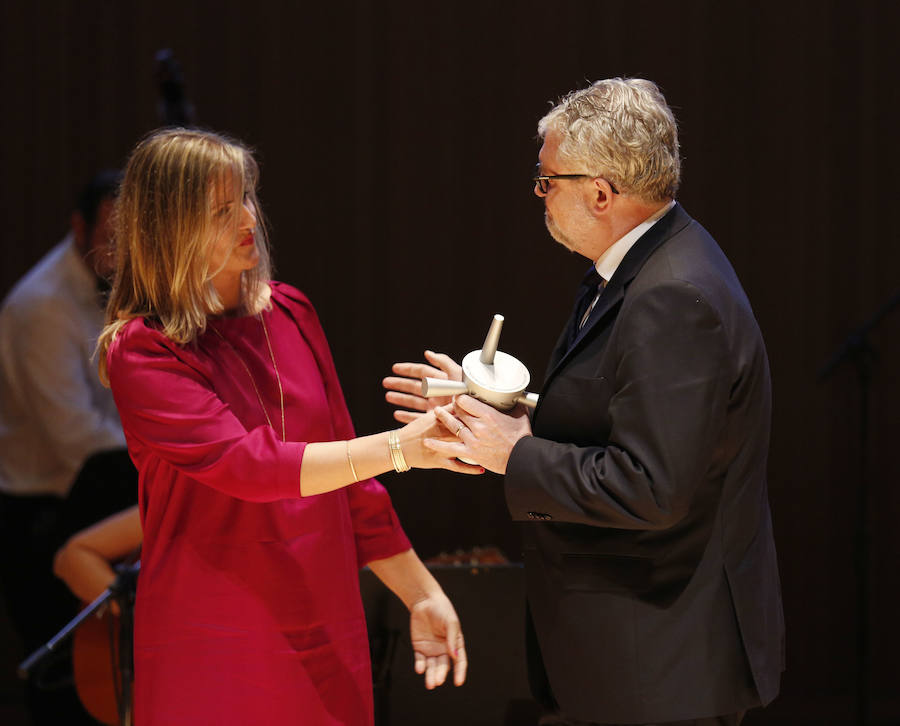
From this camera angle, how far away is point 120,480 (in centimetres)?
333

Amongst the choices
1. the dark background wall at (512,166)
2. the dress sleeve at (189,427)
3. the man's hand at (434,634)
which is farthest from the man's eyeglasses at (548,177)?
the dark background wall at (512,166)

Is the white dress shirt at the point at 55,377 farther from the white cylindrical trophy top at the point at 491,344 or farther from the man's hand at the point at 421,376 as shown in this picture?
the white cylindrical trophy top at the point at 491,344

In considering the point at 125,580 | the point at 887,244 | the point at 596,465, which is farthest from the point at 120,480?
the point at 887,244

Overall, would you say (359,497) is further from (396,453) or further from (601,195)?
(601,195)

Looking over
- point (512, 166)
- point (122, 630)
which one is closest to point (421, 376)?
point (122, 630)

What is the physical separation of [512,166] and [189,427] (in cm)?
272

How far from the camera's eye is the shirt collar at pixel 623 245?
5.86 ft

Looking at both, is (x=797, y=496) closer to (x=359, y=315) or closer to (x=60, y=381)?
(x=359, y=315)

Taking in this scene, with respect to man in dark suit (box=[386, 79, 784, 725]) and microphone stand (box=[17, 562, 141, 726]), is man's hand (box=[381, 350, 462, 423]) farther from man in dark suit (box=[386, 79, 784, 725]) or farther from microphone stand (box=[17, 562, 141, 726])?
microphone stand (box=[17, 562, 141, 726])

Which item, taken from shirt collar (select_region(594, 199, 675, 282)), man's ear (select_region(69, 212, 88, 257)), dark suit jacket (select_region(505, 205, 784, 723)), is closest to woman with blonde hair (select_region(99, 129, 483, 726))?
dark suit jacket (select_region(505, 205, 784, 723))

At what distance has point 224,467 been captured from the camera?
1702 millimetres

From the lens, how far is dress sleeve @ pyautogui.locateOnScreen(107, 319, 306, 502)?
1.71 m

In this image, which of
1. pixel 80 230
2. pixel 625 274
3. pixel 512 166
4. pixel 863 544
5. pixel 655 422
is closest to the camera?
pixel 655 422

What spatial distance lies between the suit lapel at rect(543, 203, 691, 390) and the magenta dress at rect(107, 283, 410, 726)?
521 millimetres
